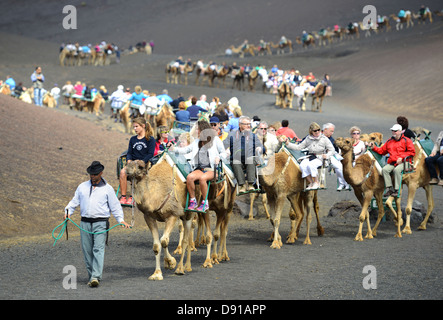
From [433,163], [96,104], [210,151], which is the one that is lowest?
[433,163]

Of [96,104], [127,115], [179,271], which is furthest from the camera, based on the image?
[96,104]

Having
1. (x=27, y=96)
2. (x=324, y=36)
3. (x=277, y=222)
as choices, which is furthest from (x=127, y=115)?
(x=324, y=36)

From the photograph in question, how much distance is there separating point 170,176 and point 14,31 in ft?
290

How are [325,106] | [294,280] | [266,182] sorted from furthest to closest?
1. [325,106]
2. [266,182]
3. [294,280]

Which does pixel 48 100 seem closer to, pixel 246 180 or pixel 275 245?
pixel 275 245

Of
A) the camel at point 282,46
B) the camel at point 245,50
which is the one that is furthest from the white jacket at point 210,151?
the camel at point 282,46

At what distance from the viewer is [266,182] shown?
550 inches

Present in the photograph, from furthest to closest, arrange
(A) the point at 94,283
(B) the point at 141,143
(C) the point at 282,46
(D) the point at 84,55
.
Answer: (C) the point at 282,46 → (D) the point at 84,55 → (B) the point at 141,143 → (A) the point at 94,283

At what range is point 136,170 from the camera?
402 inches

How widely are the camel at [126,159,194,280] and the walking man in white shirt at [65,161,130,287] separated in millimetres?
517

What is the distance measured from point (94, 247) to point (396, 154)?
818 centimetres

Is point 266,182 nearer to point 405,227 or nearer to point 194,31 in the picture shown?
point 405,227

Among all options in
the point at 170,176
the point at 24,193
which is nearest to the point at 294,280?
the point at 170,176

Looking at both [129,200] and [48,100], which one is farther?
[48,100]
